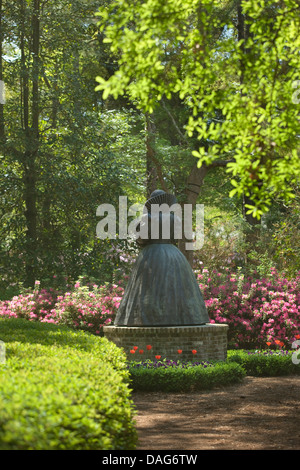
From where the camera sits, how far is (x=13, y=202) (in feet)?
53.4

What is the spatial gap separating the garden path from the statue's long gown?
1.41 metres

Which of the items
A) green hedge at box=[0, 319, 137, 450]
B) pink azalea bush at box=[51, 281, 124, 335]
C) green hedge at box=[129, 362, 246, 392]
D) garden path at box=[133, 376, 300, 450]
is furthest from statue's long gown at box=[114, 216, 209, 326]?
green hedge at box=[0, 319, 137, 450]

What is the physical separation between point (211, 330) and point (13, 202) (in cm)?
814

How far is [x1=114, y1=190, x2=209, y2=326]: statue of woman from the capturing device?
10.2m

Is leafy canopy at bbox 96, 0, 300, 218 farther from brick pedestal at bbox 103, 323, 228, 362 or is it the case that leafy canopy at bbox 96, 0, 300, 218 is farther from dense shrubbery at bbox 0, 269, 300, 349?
dense shrubbery at bbox 0, 269, 300, 349

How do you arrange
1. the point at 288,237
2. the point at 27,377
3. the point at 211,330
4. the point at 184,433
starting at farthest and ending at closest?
the point at 288,237 → the point at 211,330 → the point at 184,433 → the point at 27,377

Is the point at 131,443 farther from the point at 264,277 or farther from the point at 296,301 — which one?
the point at 264,277

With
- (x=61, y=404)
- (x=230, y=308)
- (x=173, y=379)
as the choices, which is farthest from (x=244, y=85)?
(x=230, y=308)

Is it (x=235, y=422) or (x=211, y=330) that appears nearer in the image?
(x=235, y=422)

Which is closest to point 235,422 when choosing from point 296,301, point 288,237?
point 288,237

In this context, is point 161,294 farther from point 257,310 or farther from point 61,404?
point 61,404

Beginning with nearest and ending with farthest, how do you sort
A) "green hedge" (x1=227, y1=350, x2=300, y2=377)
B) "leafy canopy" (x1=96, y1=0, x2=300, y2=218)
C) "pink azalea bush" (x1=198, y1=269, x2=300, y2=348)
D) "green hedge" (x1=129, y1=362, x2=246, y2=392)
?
"leafy canopy" (x1=96, y1=0, x2=300, y2=218), "green hedge" (x1=129, y1=362, x2=246, y2=392), "green hedge" (x1=227, y1=350, x2=300, y2=377), "pink azalea bush" (x1=198, y1=269, x2=300, y2=348)

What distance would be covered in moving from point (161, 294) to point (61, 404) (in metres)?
6.26

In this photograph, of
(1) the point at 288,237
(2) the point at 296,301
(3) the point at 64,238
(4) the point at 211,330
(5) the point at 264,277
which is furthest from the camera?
(3) the point at 64,238
